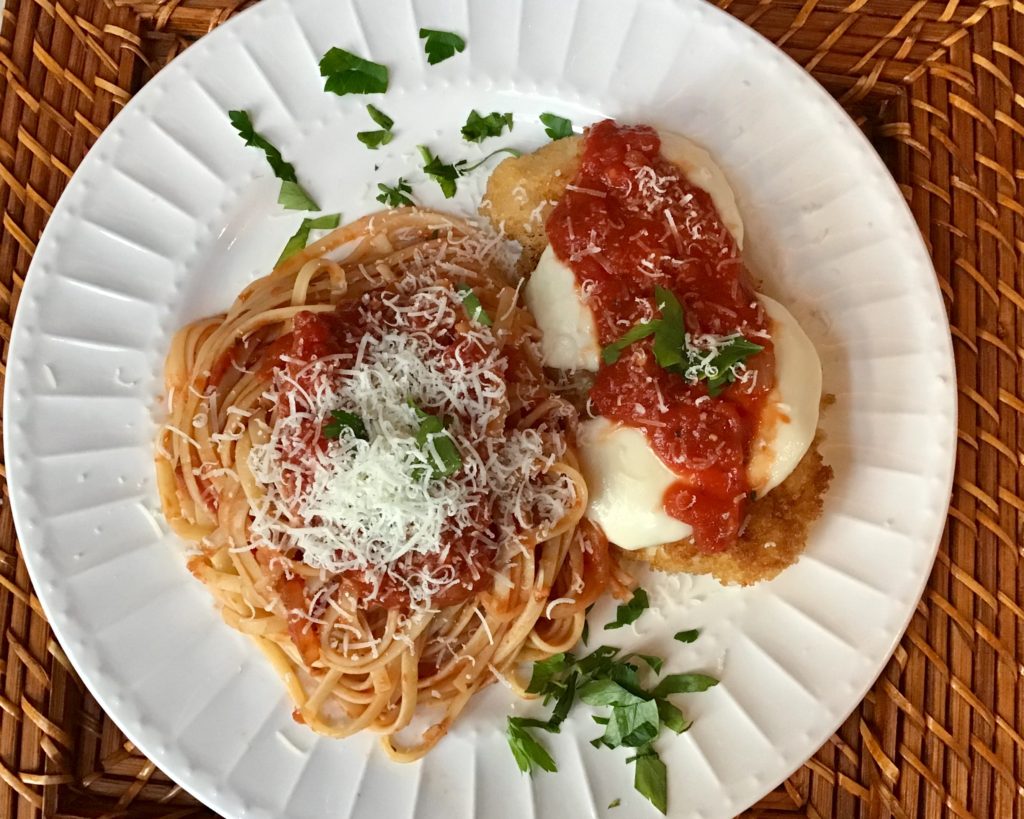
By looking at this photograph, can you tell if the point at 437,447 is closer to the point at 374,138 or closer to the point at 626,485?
the point at 626,485

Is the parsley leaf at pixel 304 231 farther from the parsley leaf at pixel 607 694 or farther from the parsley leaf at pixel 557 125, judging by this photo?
the parsley leaf at pixel 607 694

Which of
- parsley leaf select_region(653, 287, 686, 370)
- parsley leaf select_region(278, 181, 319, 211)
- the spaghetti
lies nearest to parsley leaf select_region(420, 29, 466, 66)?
the spaghetti

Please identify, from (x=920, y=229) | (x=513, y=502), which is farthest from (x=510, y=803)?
(x=920, y=229)

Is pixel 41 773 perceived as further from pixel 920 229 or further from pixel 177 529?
pixel 920 229

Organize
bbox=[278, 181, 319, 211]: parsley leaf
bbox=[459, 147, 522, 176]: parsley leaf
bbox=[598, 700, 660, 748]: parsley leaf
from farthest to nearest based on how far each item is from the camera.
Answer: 1. bbox=[459, 147, 522, 176]: parsley leaf
2. bbox=[278, 181, 319, 211]: parsley leaf
3. bbox=[598, 700, 660, 748]: parsley leaf

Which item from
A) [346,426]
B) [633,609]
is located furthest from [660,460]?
[346,426]

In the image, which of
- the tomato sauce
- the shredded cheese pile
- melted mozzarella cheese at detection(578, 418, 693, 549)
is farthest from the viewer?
melted mozzarella cheese at detection(578, 418, 693, 549)

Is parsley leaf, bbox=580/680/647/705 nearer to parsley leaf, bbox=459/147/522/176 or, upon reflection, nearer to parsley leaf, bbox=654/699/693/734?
parsley leaf, bbox=654/699/693/734
